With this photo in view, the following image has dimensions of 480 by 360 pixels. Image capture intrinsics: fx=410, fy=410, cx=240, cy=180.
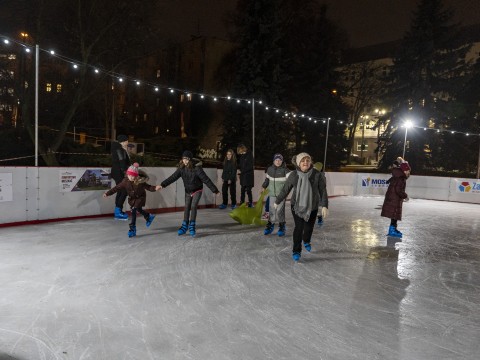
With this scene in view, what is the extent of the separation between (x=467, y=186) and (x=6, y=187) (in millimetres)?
16447

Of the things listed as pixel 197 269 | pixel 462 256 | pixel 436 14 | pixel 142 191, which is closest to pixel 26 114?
pixel 142 191

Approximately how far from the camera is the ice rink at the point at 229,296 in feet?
10.6

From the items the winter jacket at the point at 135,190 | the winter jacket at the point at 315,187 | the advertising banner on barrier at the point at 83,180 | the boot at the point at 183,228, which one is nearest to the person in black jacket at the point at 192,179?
the boot at the point at 183,228

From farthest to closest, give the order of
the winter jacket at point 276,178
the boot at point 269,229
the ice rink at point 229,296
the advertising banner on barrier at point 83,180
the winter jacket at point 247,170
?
the winter jacket at point 247,170 < the advertising banner on barrier at point 83,180 < the boot at point 269,229 < the winter jacket at point 276,178 < the ice rink at point 229,296

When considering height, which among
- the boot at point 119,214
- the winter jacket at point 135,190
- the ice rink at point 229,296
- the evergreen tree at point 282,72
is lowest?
the ice rink at point 229,296

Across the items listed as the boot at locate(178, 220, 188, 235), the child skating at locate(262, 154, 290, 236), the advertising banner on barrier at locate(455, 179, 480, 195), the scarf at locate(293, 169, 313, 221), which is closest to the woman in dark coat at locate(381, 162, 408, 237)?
the child skating at locate(262, 154, 290, 236)

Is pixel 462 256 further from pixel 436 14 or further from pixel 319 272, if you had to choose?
pixel 436 14

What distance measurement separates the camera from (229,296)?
14.3ft

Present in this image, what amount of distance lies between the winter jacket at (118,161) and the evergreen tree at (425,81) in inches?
968

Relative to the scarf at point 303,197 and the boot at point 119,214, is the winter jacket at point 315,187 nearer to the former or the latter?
the scarf at point 303,197

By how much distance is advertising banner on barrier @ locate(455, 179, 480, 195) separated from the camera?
16578 mm

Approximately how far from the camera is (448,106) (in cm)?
2983

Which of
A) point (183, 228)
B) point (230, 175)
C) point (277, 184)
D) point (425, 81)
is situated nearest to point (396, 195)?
point (277, 184)

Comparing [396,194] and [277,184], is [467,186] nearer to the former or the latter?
[396,194]
